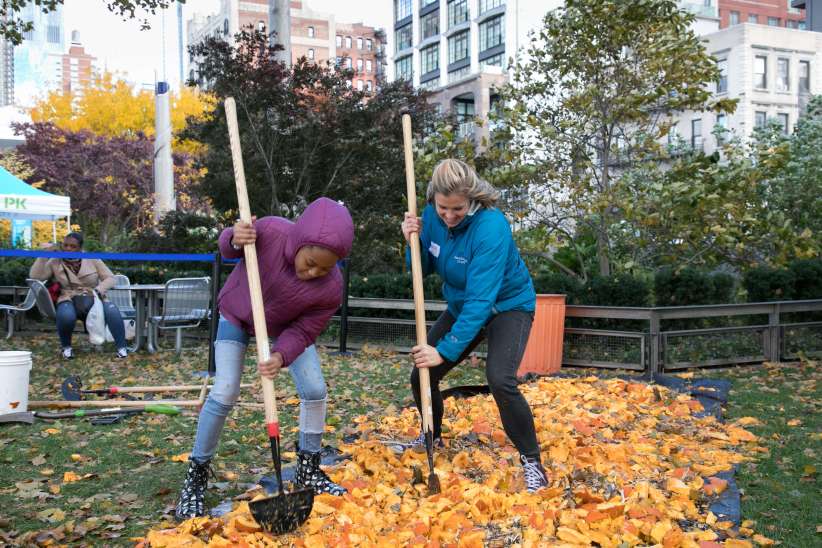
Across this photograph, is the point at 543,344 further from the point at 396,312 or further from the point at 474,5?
the point at 474,5

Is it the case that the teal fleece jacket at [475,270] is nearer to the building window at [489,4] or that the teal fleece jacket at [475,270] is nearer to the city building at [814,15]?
the city building at [814,15]

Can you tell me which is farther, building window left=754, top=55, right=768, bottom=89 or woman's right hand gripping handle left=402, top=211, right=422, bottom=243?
building window left=754, top=55, right=768, bottom=89

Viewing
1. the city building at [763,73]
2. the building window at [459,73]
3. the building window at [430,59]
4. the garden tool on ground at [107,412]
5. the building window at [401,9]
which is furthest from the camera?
the building window at [401,9]

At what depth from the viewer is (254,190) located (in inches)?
576

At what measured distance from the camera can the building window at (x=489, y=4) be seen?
56.1 meters

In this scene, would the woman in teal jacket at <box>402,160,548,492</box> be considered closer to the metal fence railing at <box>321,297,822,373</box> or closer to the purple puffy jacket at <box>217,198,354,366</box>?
the purple puffy jacket at <box>217,198,354,366</box>

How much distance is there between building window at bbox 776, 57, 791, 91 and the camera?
145 feet

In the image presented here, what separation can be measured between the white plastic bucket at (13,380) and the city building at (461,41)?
133ft

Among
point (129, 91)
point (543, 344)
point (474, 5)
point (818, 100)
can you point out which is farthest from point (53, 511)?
point (474, 5)

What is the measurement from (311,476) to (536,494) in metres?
1.11

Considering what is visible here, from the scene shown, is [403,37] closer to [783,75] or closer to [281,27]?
[783,75]

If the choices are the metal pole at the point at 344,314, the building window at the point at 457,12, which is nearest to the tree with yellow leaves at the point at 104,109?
the building window at the point at 457,12

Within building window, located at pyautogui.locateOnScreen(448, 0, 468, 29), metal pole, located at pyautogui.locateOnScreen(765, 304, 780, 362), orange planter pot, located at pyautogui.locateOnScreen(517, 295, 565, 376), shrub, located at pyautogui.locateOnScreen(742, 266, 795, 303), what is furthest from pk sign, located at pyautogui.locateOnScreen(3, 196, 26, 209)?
building window, located at pyautogui.locateOnScreen(448, 0, 468, 29)

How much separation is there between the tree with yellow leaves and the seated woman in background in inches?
1152
